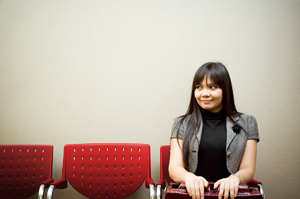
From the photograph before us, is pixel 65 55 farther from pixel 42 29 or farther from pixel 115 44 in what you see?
pixel 115 44

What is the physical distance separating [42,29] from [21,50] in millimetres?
330

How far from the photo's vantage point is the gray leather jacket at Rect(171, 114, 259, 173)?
3.69 feet

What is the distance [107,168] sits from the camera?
1550 millimetres

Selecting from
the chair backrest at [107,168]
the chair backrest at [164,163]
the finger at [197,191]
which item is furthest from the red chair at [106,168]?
the finger at [197,191]

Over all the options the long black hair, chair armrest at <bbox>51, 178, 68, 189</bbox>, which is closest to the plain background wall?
chair armrest at <bbox>51, 178, 68, 189</bbox>

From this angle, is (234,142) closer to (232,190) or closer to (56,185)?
(232,190)

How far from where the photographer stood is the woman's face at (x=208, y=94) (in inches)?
45.7

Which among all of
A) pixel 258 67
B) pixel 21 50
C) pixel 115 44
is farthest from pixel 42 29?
pixel 258 67

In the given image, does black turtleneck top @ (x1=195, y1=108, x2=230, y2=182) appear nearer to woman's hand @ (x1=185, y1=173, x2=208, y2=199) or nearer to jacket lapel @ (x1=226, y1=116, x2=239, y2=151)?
jacket lapel @ (x1=226, y1=116, x2=239, y2=151)

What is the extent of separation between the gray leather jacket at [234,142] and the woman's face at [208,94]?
15 cm

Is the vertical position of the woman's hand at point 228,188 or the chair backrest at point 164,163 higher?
the woman's hand at point 228,188

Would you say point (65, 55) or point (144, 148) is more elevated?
point (65, 55)

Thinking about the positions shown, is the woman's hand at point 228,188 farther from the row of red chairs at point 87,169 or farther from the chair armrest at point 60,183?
the chair armrest at point 60,183

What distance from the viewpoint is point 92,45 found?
6.34 feet
